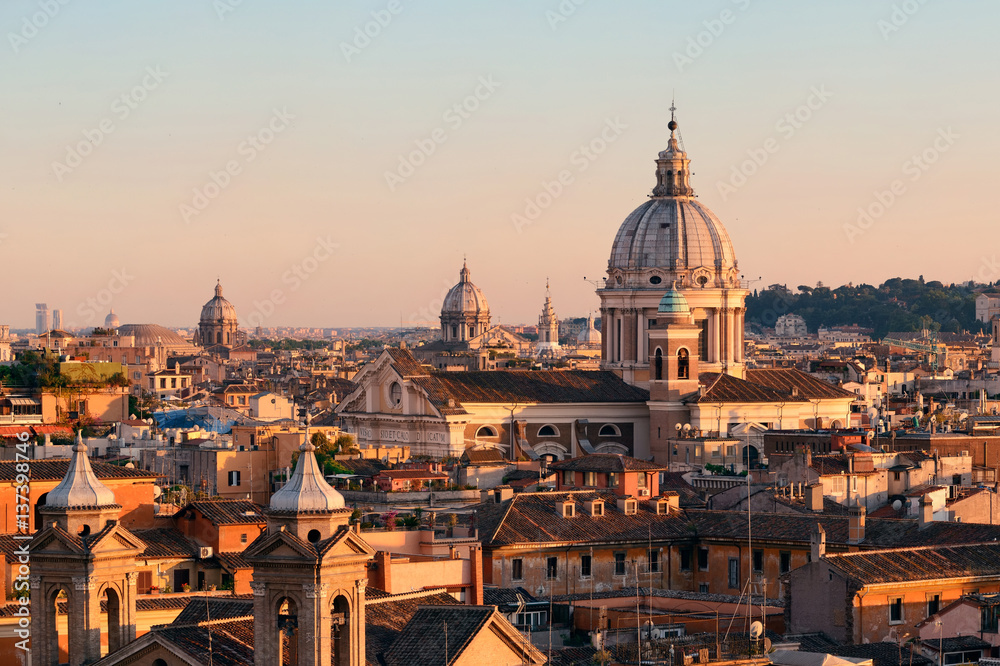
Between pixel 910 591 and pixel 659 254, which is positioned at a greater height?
pixel 659 254

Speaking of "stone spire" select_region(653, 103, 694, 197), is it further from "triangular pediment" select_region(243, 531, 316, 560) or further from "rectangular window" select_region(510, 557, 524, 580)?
"triangular pediment" select_region(243, 531, 316, 560)

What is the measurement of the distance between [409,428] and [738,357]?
14781mm

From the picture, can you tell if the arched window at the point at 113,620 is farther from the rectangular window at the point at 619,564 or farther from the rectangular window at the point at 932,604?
the rectangular window at the point at 619,564

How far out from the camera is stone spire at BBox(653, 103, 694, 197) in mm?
82938

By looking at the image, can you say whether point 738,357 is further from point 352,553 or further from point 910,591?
point 352,553

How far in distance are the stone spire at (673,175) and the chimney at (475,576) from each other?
47.7m

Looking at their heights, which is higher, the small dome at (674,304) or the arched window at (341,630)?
the small dome at (674,304)

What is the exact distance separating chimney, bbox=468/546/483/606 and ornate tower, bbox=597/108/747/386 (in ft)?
143

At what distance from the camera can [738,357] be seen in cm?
8206

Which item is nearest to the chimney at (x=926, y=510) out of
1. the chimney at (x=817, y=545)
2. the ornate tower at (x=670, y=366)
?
the chimney at (x=817, y=545)

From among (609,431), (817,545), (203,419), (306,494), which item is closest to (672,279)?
(609,431)

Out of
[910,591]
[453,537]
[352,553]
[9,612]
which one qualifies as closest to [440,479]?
[453,537]

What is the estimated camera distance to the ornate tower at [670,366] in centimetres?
7481

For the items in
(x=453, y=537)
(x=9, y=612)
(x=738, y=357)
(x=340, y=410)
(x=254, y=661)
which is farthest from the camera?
(x=738, y=357)
